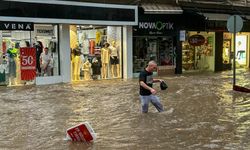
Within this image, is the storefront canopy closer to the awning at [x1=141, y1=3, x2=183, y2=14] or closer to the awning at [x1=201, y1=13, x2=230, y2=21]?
the awning at [x1=141, y1=3, x2=183, y2=14]

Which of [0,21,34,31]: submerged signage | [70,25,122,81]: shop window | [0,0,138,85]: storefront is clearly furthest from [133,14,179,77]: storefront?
[0,21,34,31]: submerged signage

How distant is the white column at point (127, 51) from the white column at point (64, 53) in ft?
12.1

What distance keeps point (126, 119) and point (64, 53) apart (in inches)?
446

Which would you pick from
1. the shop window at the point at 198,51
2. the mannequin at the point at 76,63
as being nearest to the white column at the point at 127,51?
the mannequin at the point at 76,63

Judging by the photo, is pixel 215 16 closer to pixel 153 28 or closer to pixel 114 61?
pixel 153 28

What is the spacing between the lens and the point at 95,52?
23.8 meters

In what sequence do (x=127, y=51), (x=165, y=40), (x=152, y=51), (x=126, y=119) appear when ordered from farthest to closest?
(x=165, y=40) < (x=152, y=51) < (x=127, y=51) < (x=126, y=119)

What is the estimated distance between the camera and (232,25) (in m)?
18.3

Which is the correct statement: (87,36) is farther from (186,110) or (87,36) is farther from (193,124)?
(193,124)

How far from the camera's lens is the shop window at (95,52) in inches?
903

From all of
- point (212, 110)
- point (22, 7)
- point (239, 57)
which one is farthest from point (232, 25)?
point (239, 57)

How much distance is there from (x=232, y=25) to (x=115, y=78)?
826 cm

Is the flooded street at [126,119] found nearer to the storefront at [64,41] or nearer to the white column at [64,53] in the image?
the storefront at [64,41]

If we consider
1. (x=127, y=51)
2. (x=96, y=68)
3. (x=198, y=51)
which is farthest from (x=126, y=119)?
(x=198, y=51)
